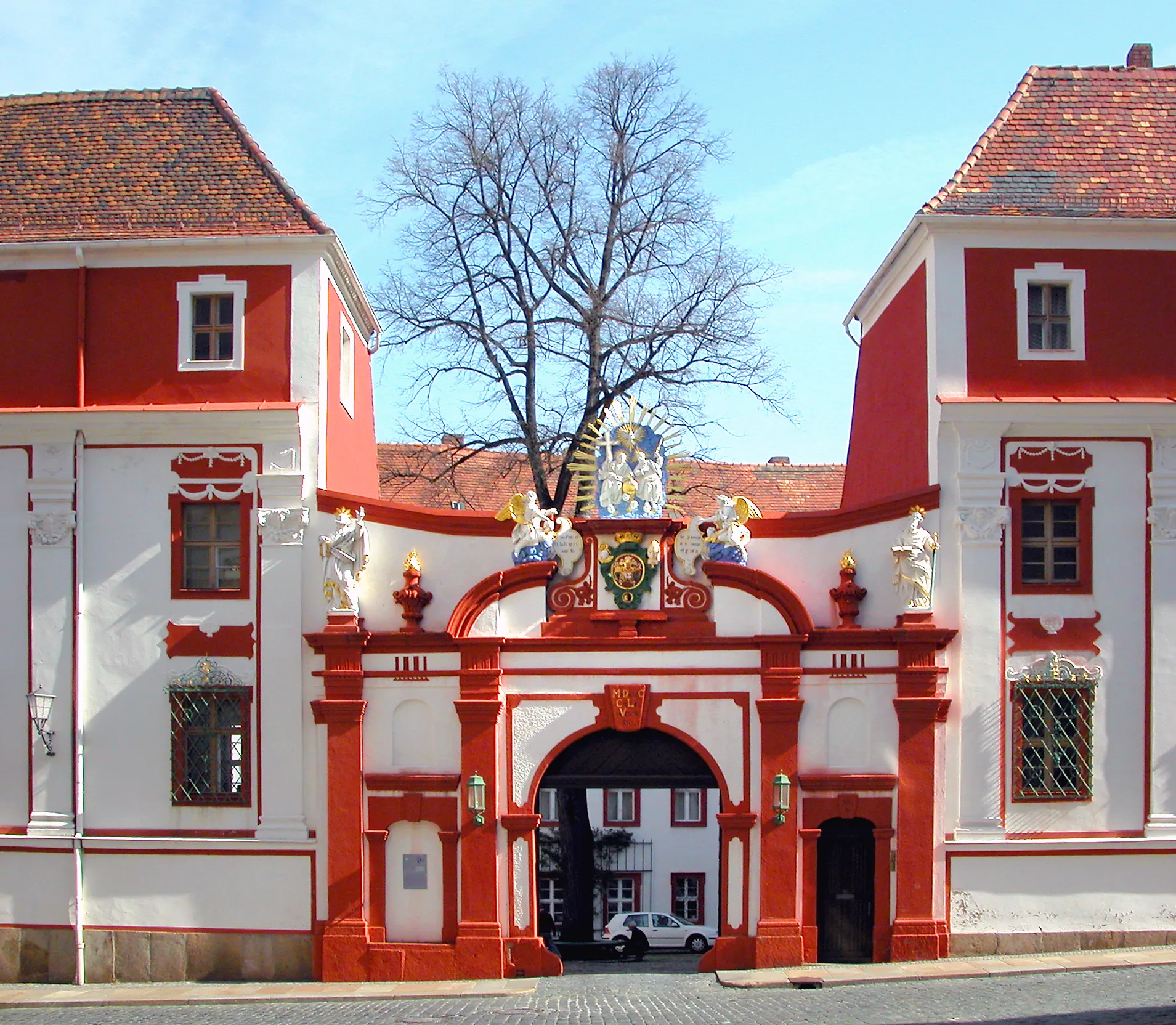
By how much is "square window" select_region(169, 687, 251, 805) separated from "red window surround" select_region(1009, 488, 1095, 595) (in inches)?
426

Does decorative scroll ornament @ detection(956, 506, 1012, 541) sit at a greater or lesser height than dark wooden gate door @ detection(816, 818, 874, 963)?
greater

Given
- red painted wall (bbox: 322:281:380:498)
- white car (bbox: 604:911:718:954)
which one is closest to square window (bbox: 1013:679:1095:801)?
red painted wall (bbox: 322:281:380:498)

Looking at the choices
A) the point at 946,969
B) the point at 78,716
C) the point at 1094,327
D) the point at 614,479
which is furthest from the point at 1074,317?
the point at 78,716

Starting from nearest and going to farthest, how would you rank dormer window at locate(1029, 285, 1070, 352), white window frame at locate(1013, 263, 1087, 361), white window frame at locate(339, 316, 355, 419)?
1. white window frame at locate(1013, 263, 1087, 361)
2. dormer window at locate(1029, 285, 1070, 352)
3. white window frame at locate(339, 316, 355, 419)

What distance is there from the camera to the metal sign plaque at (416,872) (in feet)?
75.0

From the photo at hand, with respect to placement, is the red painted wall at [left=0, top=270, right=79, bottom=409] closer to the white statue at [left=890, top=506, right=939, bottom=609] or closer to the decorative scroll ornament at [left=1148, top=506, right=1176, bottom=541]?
the white statue at [left=890, top=506, right=939, bottom=609]

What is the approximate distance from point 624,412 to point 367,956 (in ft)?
27.4

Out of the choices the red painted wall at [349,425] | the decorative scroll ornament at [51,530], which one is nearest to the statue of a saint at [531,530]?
the red painted wall at [349,425]

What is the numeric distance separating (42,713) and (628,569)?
835 cm

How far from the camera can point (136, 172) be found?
2502cm

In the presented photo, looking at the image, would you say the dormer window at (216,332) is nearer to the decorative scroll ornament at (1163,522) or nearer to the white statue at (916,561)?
the white statue at (916,561)

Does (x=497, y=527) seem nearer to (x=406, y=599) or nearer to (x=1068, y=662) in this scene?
(x=406, y=599)

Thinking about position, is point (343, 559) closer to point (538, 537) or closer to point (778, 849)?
point (538, 537)

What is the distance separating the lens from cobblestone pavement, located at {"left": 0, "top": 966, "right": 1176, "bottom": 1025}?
18828 millimetres
